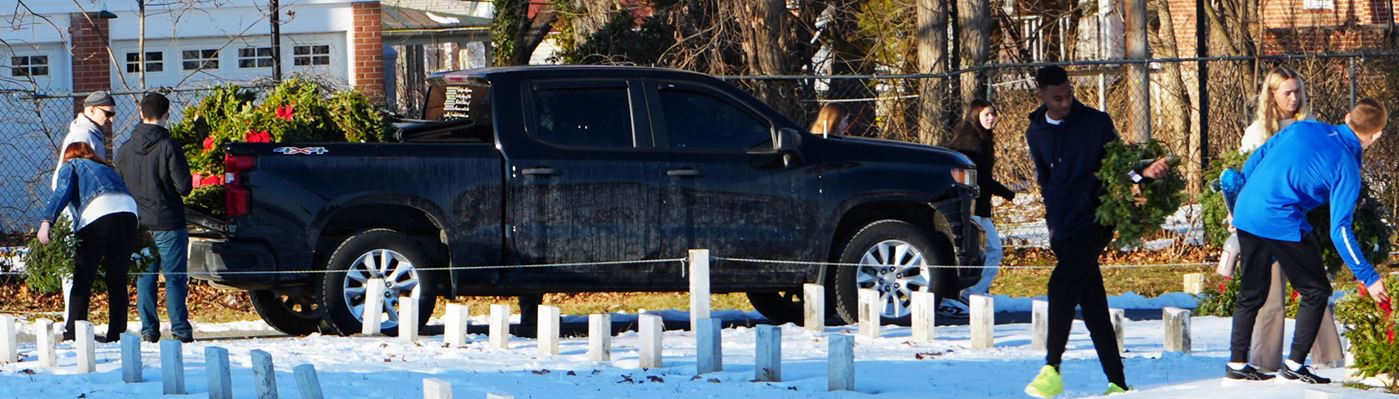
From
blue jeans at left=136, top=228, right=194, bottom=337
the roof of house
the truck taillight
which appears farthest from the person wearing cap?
the roof of house

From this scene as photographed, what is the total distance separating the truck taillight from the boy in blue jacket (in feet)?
17.7

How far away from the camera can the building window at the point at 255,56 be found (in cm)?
2452

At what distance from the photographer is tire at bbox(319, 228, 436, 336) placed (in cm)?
1144

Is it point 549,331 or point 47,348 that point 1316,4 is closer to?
point 549,331

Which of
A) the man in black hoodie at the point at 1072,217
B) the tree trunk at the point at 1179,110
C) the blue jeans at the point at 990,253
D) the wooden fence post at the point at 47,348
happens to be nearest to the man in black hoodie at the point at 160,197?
the wooden fence post at the point at 47,348

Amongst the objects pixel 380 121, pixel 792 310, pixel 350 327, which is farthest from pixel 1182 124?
pixel 350 327

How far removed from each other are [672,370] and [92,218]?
352 cm

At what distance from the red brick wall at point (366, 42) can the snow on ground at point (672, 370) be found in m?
12.7

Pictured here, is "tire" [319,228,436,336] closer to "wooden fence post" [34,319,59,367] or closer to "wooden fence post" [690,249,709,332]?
"wooden fence post" [690,249,709,332]

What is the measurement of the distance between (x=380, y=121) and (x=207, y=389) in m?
4.46

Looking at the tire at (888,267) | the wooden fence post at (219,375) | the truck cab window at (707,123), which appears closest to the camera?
the wooden fence post at (219,375)

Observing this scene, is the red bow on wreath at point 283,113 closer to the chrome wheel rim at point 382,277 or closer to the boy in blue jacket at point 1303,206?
the chrome wheel rim at point 382,277

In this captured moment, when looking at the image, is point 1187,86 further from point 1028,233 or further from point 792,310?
point 792,310

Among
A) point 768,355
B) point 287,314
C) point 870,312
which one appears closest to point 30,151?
point 287,314
